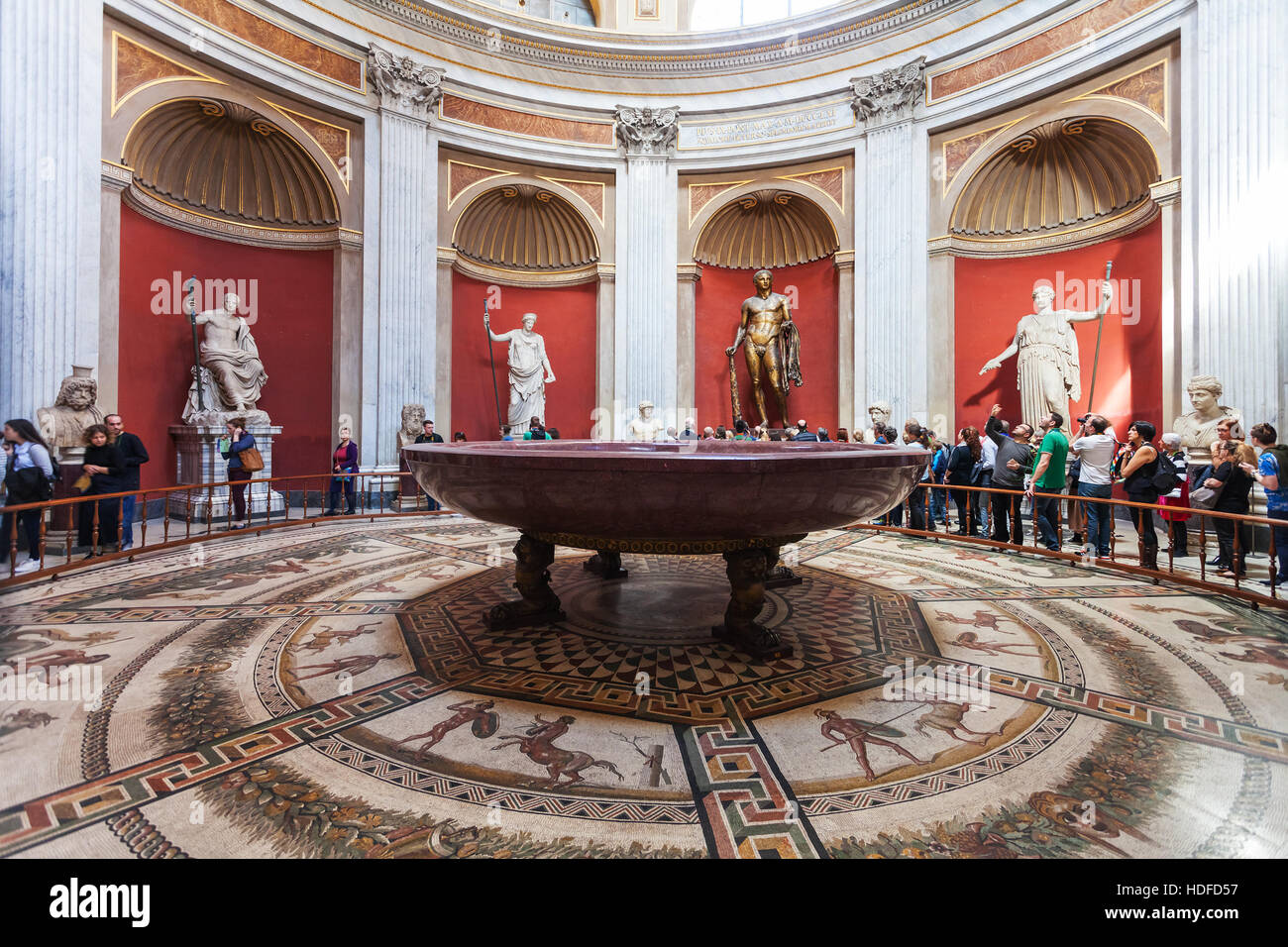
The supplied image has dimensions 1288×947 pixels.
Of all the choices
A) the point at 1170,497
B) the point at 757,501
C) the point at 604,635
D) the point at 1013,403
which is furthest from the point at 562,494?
the point at 1013,403

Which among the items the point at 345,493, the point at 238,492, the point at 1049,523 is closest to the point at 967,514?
the point at 1049,523

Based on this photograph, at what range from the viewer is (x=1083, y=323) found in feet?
27.8

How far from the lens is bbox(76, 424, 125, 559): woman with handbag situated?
4.75 m

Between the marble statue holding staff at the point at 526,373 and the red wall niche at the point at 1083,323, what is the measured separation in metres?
6.94

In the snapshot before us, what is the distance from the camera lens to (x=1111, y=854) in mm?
1276

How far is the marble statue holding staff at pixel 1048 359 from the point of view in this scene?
27.1 feet

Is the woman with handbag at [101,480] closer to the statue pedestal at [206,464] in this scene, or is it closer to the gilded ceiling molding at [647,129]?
the statue pedestal at [206,464]

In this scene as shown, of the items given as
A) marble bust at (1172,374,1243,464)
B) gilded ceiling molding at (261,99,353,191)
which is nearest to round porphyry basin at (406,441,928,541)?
marble bust at (1172,374,1243,464)

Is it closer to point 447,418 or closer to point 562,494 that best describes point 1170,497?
point 562,494

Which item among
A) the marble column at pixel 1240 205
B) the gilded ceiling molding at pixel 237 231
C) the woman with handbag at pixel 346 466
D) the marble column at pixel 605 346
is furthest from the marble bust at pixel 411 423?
the marble column at pixel 1240 205

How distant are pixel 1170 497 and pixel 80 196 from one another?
11.4 meters

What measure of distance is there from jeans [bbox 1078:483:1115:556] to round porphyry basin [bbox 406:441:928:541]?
371 cm

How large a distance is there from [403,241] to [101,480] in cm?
551

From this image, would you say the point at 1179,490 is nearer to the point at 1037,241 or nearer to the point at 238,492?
the point at 1037,241
